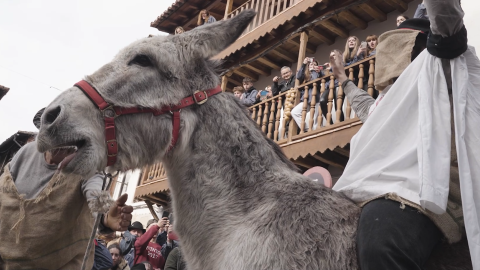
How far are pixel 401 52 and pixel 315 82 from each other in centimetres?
672

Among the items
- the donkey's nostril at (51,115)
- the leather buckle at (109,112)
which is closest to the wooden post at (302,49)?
the leather buckle at (109,112)

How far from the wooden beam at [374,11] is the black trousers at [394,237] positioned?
376 inches

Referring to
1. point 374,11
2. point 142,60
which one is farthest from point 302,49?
point 142,60

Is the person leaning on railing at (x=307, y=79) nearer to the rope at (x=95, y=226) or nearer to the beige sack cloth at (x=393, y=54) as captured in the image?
the beige sack cloth at (x=393, y=54)

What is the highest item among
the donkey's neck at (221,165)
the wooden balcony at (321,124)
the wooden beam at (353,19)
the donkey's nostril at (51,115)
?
the wooden beam at (353,19)

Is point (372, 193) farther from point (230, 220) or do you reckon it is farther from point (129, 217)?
point (129, 217)

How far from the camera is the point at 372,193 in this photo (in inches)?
78.0

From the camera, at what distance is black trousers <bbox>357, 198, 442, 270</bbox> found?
169 centimetres

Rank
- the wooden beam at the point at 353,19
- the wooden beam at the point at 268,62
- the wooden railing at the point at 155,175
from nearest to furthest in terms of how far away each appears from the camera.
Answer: the wooden beam at the point at 353,19 < the wooden beam at the point at 268,62 < the wooden railing at the point at 155,175

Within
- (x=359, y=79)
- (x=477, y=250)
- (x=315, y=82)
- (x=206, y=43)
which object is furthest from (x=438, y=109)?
(x=315, y=82)

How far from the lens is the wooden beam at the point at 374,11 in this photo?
34.0 ft

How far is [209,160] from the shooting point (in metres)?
2.26

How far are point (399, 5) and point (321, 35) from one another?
7.84 feet

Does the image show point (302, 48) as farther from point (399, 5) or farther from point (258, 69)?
point (258, 69)
